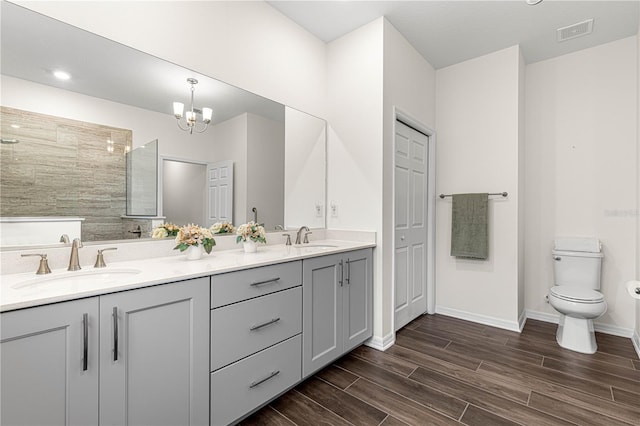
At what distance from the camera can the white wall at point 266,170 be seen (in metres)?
2.31

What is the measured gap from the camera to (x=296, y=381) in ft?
5.90

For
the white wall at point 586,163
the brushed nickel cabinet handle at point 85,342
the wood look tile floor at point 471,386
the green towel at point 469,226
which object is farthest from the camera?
the green towel at point 469,226

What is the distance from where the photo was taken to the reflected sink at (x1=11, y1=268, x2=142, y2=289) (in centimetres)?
117

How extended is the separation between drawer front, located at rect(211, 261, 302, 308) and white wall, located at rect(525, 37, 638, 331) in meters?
2.75

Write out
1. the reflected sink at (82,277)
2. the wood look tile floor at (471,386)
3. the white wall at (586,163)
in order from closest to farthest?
the reflected sink at (82,277), the wood look tile floor at (471,386), the white wall at (586,163)

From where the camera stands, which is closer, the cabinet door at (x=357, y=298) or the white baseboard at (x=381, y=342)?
the cabinet door at (x=357, y=298)

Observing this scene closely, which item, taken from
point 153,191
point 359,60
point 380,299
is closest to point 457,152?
point 359,60

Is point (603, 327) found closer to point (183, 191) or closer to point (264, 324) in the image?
point (264, 324)

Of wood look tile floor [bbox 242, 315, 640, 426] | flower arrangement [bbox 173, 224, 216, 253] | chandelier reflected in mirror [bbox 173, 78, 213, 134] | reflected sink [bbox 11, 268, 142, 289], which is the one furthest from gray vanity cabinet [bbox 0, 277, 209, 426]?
chandelier reflected in mirror [bbox 173, 78, 213, 134]

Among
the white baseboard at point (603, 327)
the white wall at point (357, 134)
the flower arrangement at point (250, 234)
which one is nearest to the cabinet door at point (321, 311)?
the flower arrangement at point (250, 234)

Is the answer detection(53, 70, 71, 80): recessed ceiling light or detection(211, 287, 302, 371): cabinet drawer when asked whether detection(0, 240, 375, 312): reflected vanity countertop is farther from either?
detection(53, 70, 71, 80): recessed ceiling light

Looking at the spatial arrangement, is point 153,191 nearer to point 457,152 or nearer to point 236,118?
point 236,118

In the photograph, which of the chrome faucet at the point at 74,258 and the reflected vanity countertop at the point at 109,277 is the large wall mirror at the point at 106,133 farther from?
the reflected vanity countertop at the point at 109,277

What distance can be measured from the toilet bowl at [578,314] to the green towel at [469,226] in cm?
67
